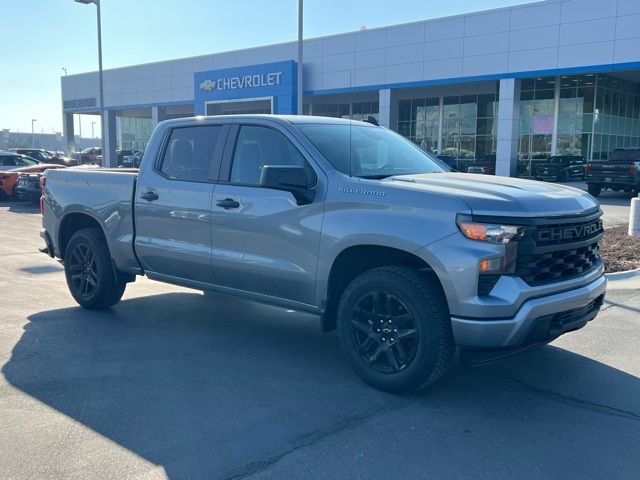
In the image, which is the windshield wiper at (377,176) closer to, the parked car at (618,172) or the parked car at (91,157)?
the parked car at (618,172)

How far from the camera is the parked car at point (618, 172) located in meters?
22.0

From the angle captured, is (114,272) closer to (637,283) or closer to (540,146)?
(637,283)

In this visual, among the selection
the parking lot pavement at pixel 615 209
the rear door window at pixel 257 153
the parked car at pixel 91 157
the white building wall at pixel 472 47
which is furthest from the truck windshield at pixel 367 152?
the parked car at pixel 91 157

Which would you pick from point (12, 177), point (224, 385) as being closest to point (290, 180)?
point (224, 385)

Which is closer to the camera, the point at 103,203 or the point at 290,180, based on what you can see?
the point at 290,180

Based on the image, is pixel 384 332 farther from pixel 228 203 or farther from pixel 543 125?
pixel 543 125

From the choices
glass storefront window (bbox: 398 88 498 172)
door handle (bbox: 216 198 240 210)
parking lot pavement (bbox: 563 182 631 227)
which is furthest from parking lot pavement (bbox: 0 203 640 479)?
glass storefront window (bbox: 398 88 498 172)

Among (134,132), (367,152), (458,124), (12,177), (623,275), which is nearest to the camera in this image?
(367,152)

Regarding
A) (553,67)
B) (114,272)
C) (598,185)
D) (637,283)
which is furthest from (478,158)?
(114,272)

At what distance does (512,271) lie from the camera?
4121mm

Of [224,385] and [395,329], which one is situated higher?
[395,329]

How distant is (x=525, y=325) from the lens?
4.11 m

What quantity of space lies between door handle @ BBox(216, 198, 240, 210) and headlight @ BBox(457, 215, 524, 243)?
2.10m

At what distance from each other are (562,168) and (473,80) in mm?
6397
